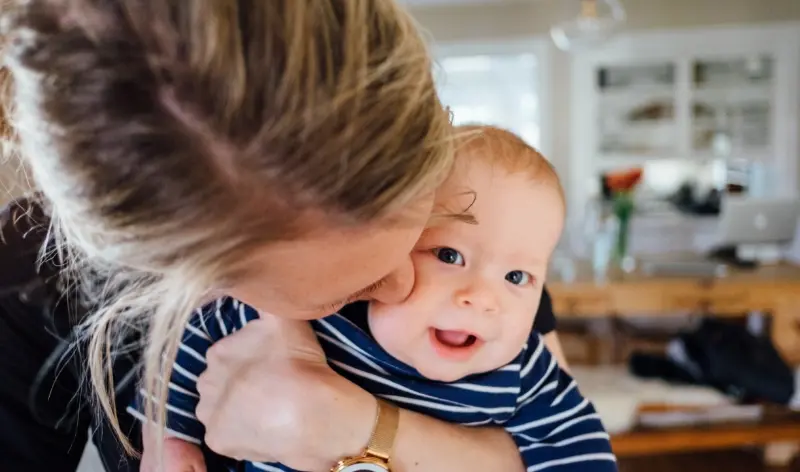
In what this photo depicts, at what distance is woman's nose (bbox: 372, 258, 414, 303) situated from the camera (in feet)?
2.13

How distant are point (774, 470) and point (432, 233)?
96.4 inches

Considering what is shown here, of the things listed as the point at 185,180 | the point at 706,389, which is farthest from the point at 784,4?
the point at 185,180

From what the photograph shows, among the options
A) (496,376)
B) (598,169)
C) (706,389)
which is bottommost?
(706,389)

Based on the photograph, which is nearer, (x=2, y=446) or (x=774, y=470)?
(x=2, y=446)

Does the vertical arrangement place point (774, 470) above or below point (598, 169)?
below

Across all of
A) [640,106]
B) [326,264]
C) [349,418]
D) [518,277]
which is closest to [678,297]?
[518,277]

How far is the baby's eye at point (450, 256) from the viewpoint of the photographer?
0.74 metres

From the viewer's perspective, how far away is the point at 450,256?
29.3 inches

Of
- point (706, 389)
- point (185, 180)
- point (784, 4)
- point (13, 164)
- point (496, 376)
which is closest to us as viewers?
point (185, 180)

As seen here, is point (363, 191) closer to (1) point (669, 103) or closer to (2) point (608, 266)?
(2) point (608, 266)

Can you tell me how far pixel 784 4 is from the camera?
5148 millimetres

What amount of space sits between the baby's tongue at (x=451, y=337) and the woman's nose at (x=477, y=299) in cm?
4

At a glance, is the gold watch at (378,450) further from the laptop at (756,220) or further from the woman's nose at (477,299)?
the laptop at (756,220)

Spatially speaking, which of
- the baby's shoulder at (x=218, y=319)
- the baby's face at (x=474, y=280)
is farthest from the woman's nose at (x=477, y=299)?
the baby's shoulder at (x=218, y=319)
